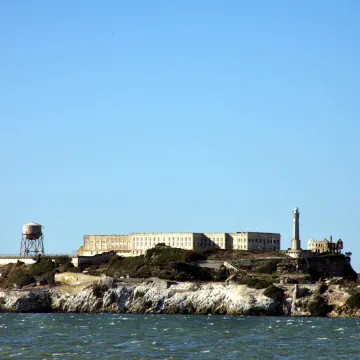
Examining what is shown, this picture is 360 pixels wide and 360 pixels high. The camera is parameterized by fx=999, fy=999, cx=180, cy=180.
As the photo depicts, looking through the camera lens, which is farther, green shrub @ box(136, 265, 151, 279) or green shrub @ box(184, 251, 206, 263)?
green shrub @ box(184, 251, 206, 263)

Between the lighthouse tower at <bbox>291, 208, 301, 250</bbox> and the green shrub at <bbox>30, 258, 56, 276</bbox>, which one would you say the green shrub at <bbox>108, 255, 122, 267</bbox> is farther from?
the lighthouse tower at <bbox>291, 208, 301, 250</bbox>

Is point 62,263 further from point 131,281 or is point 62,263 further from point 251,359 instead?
point 251,359

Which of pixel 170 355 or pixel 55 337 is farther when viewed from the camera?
pixel 55 337

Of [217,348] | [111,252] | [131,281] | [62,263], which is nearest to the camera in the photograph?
[217,348]

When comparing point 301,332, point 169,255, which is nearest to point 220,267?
point 169,255

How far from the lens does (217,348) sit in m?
86.5

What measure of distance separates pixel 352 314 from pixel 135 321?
28797mm

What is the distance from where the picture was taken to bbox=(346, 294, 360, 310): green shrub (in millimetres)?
128875

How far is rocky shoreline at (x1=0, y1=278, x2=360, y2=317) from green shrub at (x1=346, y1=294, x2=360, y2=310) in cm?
29

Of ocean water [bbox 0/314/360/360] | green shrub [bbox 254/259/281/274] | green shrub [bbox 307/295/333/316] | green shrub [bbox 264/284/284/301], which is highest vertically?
green shrub [bbox 254/259/281/274]

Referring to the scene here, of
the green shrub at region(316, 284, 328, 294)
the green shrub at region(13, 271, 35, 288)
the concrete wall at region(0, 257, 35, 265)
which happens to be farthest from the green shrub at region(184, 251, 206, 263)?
the green shrub at region(316, 284, 328, 294)

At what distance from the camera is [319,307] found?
129250 millimetres

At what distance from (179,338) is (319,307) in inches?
1533

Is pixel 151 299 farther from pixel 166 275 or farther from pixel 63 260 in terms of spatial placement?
pixel 63 260
